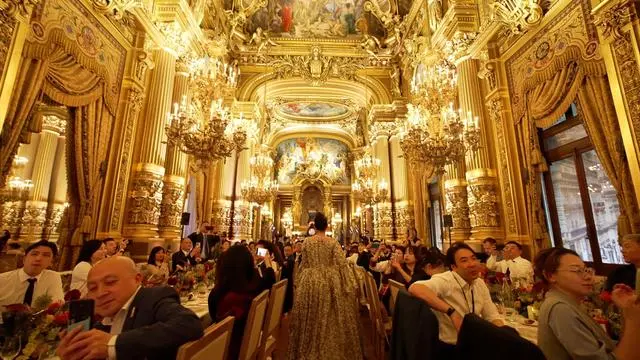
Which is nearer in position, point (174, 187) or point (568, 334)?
point (568, 334)

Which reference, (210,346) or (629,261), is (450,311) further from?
(629,261)

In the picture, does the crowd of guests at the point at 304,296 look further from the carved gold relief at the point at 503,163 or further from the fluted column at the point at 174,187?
the fluted column at the point at 174,187

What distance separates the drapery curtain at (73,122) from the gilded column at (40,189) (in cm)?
252

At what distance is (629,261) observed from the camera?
2814 mm

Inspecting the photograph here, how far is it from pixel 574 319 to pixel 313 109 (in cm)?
2025

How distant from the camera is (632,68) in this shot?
4.06m

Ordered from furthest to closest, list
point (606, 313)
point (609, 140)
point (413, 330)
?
Answer: point (609, 140)
point (606, 313)
point (413, 330)

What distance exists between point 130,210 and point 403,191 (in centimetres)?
955

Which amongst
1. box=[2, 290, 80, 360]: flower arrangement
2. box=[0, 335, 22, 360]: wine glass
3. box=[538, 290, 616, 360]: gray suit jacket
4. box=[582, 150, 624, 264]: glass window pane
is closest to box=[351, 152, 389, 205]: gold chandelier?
box=[582, 150, 624, 264]: glass window pane

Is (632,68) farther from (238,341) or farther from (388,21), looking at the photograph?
(388,21)

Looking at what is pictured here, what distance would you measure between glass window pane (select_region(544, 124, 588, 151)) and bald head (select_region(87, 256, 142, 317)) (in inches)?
259

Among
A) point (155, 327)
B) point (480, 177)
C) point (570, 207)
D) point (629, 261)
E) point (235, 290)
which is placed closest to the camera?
point (155, 327)

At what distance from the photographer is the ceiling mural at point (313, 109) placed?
19478 millimetres

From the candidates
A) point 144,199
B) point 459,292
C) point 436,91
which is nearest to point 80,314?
point 459,292
